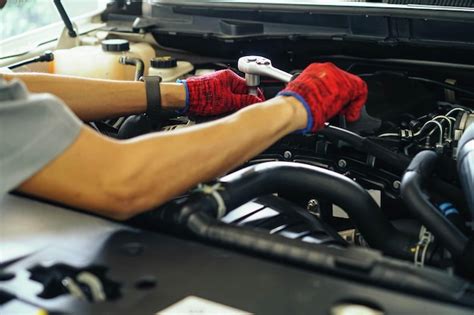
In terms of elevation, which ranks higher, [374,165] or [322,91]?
[322,91]

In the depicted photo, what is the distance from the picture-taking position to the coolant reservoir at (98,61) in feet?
7.57

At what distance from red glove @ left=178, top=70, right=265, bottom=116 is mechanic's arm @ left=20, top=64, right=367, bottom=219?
45 centimetres

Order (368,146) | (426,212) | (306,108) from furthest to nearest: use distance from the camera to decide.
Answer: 1. (368,146)
2. (306,108)
3. (426,212)

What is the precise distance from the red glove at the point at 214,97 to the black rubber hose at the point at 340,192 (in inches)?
20.7

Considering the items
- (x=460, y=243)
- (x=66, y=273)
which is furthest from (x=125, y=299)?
(x=460, y=243)

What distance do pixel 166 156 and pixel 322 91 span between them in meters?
0.41

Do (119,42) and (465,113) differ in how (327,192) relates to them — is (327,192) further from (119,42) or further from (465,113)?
(119,42)

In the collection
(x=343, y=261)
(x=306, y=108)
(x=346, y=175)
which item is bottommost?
(x=346, y=175)

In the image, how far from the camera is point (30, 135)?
1.23 meters

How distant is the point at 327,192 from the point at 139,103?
71 centimetres

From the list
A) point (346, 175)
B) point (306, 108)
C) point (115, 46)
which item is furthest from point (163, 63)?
point (306, 108)

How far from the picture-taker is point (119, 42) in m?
2.38

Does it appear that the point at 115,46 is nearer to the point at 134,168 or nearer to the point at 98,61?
the point at 98,61

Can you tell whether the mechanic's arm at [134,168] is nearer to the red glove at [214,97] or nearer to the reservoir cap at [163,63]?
the red glove at [214,97]
